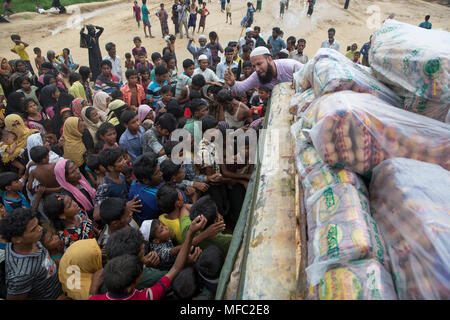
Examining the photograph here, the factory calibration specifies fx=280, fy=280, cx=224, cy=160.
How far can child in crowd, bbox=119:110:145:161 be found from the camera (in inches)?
144

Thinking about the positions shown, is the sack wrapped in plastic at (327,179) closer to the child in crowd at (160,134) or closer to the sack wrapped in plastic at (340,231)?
the sack wrapped in plastic at (340,231)

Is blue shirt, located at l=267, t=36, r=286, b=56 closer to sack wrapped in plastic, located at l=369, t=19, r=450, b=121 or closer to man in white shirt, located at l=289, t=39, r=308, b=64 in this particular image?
man in white shirt, located at l=289, t=39, r=308, b=64

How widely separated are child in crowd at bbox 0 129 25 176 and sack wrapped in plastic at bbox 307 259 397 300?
417cm

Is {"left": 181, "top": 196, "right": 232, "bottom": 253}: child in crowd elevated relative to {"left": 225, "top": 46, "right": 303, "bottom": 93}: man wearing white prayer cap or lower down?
lower down

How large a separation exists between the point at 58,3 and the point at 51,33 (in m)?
4.21

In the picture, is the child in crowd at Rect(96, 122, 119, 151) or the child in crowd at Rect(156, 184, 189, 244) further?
the child in crowd at Rect(96, 122, 119, 151)

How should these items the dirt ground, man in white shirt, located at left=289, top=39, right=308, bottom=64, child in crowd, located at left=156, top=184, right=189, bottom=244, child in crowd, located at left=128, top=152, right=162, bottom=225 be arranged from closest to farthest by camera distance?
1. child in crowd, located at left=156, top=184, right=189, bottom=244
2. child in crowd, located at left=128, top=152, right=162, bottom=225
3. man in white shirt, located at left=289, top=39, right=308, bottom=64
4. the dirt ground

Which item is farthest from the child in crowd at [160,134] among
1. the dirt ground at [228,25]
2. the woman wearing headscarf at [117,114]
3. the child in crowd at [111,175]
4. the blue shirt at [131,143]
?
the dirt ground at [228,25]

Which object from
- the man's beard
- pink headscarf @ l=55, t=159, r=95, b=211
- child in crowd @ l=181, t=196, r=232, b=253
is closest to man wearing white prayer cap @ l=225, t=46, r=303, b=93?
the man's beard

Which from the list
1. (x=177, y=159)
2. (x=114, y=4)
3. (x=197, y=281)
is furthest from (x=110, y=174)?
(x=114, y=4)

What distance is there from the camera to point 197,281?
6.68 ft

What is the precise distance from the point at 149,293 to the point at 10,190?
220 cm

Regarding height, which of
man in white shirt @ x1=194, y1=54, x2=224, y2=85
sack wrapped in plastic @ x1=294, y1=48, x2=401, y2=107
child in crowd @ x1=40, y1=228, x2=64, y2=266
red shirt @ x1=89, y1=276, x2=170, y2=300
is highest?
sack wrapped in plastic @ x1=294, y1=48, x2=401, y2=107

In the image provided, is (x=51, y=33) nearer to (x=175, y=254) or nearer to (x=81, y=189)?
(x=81, y=189)
